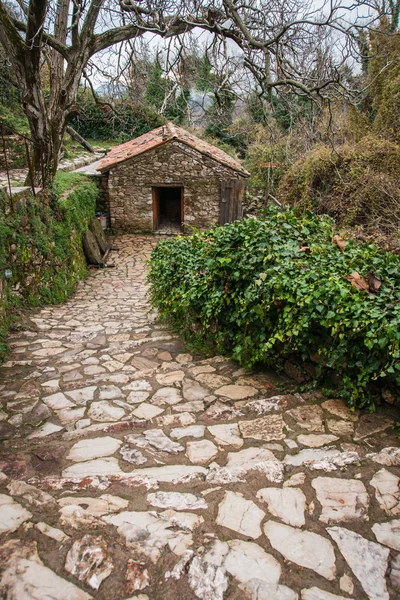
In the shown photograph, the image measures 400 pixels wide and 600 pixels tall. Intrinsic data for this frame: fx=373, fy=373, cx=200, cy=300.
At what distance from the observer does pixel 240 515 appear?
195cm

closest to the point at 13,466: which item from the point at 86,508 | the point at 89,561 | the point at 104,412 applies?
the point at 86,508

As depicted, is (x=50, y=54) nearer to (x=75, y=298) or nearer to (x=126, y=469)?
(x=75, y=298)

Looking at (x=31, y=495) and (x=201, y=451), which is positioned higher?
(x=31, y=495)

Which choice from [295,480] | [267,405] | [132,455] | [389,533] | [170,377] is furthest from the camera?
[170,377]

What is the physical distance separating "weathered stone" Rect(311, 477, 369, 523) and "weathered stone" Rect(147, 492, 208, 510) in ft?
2.13

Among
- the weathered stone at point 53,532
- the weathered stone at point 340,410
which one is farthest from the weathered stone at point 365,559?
the weathered stone at point 53,532

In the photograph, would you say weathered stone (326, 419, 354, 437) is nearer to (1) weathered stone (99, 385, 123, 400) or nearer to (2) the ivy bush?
(2) the ivy bush

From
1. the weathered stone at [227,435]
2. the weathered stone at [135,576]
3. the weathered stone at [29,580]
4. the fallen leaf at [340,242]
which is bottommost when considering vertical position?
the weathered stone at [227,435]

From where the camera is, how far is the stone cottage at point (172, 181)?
12461 mm

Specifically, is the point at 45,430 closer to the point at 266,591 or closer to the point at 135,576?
the point at 135,576

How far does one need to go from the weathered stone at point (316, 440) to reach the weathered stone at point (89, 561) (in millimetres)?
1478

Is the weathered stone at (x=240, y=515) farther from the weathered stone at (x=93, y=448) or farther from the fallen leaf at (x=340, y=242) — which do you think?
the fallen leaf at (x=340, y=242)

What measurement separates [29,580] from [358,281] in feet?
8.89

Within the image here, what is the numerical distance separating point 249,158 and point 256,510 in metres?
18.9
